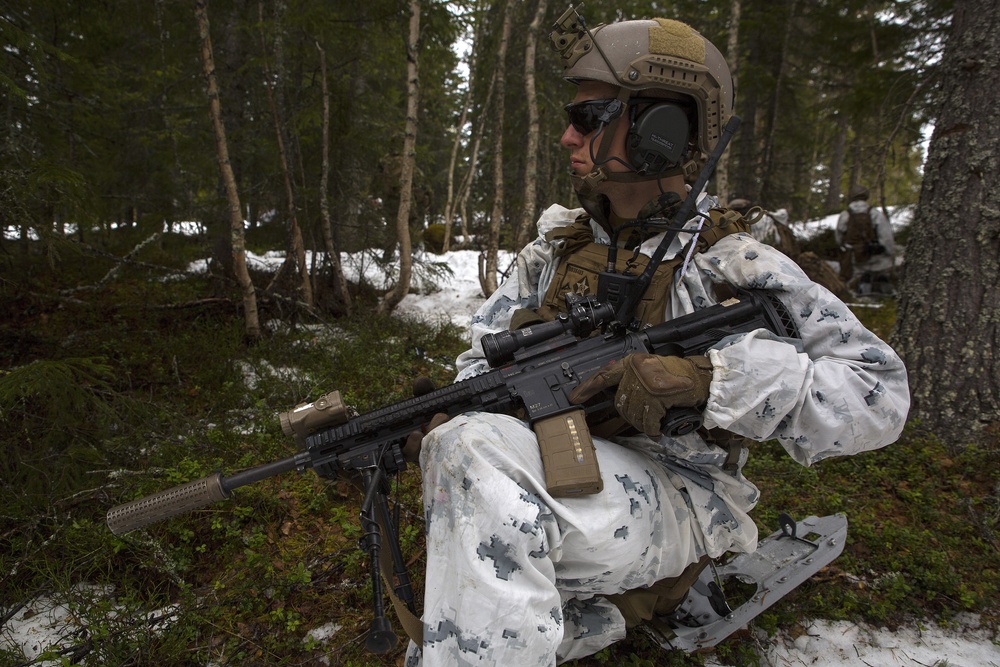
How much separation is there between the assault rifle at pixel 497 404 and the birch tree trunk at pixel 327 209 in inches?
195

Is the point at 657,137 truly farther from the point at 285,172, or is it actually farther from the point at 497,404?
the point at 285,172

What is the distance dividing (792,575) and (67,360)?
Answer: 450 centimetres

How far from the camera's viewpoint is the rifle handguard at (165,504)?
1965 mm

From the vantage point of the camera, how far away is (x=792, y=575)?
2504 millimetres

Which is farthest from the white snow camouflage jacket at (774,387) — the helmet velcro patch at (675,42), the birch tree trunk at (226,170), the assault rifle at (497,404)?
the birch tree trunk at (226,170)

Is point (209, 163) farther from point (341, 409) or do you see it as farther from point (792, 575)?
point (792, 575)

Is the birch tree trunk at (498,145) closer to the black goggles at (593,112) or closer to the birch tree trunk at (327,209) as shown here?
the birch tree trunk at (327,209)

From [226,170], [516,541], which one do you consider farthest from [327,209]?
[516,541]

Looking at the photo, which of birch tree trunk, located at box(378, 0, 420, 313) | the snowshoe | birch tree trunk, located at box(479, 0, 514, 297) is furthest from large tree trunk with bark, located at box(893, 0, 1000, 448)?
birch tree trunk, located at box(479, 0, 514, 297)

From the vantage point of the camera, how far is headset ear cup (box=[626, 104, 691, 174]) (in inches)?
88.0

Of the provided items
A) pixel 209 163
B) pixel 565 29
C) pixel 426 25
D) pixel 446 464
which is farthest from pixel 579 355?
pixel 209 163

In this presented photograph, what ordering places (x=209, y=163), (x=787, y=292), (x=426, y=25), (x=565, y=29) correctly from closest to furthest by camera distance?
1. (x=787, y=292)
2. (x=565, y=29)
3. (x=426, y=25)
4. (x=209, y=163)

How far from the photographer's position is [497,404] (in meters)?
2.11

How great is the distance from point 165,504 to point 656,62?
8.72ft
